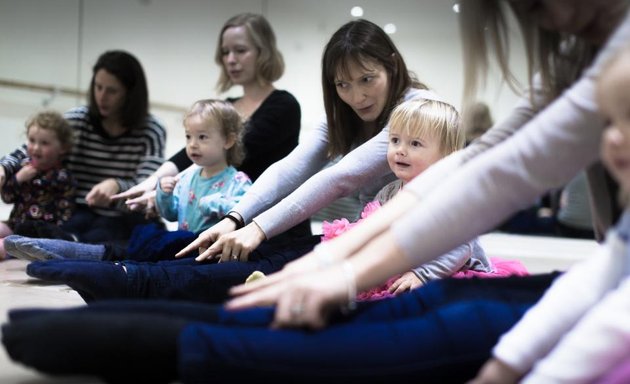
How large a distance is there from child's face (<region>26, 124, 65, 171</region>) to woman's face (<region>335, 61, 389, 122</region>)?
5.39 feet

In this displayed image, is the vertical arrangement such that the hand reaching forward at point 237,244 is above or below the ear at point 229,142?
below

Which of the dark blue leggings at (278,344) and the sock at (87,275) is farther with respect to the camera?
the sock at (87,275)

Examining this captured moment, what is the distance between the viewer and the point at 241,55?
2.71 metres

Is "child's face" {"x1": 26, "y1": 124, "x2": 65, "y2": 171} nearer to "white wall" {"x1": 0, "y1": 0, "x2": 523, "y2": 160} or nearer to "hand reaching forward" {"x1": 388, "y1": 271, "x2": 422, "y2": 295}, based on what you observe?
"white wall" {"x1": 0, "y1": 0, "x2": 523, "y2": 160}

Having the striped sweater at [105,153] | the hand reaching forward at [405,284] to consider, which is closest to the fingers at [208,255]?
the hand reaching forward at [405,284]

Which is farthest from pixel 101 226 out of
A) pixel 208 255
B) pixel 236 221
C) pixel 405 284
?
pixel 405 284

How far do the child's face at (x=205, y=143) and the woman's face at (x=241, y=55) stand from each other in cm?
38

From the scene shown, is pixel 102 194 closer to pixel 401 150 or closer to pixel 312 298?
pixel 401 150

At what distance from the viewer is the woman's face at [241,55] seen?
2709mm

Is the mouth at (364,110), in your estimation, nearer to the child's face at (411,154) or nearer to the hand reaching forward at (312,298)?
the child's face at (411,154)

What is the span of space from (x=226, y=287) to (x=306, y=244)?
1.14 ft

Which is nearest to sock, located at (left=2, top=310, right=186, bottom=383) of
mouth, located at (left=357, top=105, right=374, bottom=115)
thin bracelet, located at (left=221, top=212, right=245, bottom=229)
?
thin bracelet, located at (left=221, top=212, right=245, bottom=229)

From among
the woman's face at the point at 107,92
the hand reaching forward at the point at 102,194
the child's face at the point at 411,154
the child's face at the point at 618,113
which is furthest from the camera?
the woman's face at the point at 107,92

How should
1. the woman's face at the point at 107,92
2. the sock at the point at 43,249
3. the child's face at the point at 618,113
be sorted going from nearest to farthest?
1. the child's face at the point at 618,113
2. the sock at the point at 43,249
3. the woman's face at the point at 107,92
